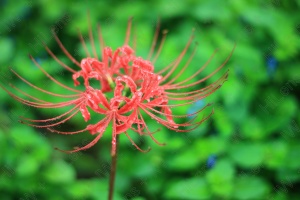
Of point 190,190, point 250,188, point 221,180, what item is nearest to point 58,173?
point 190,190

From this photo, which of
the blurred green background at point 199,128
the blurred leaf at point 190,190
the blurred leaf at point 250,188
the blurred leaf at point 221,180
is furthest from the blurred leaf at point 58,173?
the blurred leaf at point 250,188

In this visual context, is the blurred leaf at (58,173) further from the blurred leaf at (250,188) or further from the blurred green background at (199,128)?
the blurred leaf at (250,188)

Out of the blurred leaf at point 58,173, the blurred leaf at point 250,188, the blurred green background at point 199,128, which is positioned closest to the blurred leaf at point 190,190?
the blurred green background at point 199,128

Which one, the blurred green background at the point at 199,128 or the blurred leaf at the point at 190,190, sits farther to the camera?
the blurred green background at the point at 199,128

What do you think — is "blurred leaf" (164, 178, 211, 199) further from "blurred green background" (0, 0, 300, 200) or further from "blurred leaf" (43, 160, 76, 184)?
"blurred leaf" (43, 160, 76, 184)

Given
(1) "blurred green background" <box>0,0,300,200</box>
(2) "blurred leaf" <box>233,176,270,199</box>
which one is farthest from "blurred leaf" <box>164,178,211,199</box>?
(2) "blurred leaf" <box>233,176,270,199</box>

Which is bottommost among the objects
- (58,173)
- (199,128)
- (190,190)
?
(190,190)

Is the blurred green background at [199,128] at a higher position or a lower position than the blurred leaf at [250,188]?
higher

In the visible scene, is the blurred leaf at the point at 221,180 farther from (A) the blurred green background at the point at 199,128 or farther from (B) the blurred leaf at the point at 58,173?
(B) the blurred leaf at the point at 58,173

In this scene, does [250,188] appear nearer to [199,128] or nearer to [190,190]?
[190,190]
